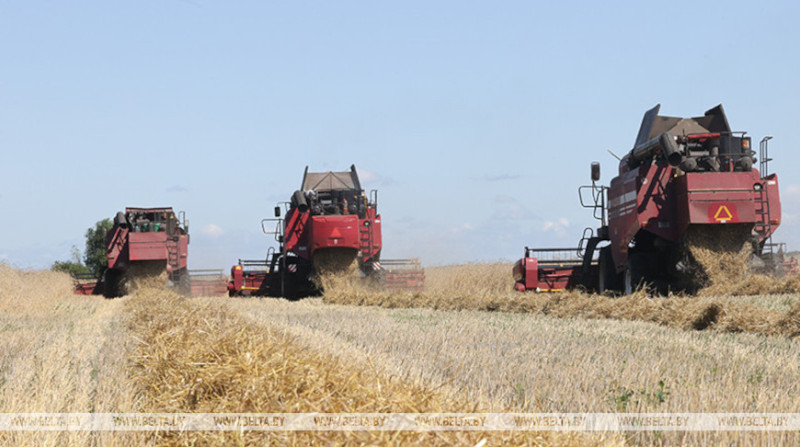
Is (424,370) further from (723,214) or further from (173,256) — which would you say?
(173,256)

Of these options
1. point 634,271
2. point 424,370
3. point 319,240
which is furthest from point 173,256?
point 424,370

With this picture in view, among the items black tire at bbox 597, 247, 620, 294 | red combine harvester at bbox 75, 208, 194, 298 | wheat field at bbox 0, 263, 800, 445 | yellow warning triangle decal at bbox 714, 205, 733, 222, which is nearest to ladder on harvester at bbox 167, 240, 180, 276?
red combine harvester at bbox 75, 208, 194, 298

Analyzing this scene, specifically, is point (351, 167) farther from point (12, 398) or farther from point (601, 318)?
point (12, 398)

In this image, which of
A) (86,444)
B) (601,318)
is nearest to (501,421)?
(86,444)

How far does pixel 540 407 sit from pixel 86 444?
2234mm

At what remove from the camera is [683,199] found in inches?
541

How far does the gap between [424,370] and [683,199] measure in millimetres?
9502

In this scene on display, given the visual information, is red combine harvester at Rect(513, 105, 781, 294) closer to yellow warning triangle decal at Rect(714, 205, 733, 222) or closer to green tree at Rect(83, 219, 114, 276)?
yellow warning triangle decal at Rect(714, 205, 733, 222)

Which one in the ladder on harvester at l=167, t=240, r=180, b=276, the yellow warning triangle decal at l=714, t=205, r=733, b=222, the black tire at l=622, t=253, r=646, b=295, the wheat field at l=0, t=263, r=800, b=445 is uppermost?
the yellow warning triangle decal at l=714, t=205, r=733, b=222

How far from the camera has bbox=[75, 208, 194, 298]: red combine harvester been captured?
22.0m

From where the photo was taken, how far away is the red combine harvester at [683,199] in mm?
13508

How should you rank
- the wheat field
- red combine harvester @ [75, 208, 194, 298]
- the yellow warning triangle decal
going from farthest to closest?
red combine harvester @ [75, 208, 194, 298]
the yellow warning triangle decal
the wheat field

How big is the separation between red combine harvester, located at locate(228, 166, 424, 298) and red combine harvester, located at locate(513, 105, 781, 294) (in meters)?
6.00

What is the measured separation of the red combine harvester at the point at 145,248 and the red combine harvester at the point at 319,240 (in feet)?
7.05
